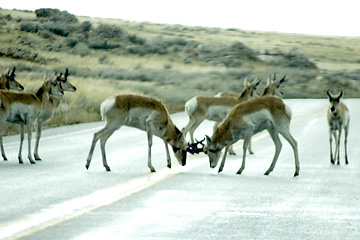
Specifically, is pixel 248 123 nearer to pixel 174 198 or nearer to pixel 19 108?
pixel 174 198

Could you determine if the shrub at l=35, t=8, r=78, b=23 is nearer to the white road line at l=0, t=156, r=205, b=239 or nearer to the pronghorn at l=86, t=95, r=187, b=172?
the pronghorn at l=86, t=95, r=187, b=172

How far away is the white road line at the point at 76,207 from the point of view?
30.9ft

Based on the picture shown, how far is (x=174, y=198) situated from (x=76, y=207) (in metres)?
1.41

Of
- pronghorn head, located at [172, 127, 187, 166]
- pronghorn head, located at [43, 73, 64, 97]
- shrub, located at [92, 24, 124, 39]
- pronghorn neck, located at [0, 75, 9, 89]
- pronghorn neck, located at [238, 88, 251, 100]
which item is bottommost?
shrub, located at [92, 24, 124, 39]

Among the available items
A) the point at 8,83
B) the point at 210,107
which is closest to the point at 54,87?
the point at 8,83

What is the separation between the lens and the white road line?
9.43 metres

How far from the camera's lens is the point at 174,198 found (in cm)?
1179

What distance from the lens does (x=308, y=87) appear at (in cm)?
6356

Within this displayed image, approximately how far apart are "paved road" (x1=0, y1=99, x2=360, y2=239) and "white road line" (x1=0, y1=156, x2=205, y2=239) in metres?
0.01

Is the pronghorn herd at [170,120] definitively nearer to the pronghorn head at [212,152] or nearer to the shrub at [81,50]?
the pronghorn head at [212,152]

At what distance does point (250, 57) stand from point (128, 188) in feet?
237

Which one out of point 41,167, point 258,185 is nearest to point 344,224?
point 258,185

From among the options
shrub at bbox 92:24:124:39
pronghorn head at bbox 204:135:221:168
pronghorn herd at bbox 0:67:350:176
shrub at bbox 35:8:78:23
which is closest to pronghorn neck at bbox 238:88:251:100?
pronghorn herd at bbox 0:67:350:176

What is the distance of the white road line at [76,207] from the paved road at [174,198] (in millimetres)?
10
